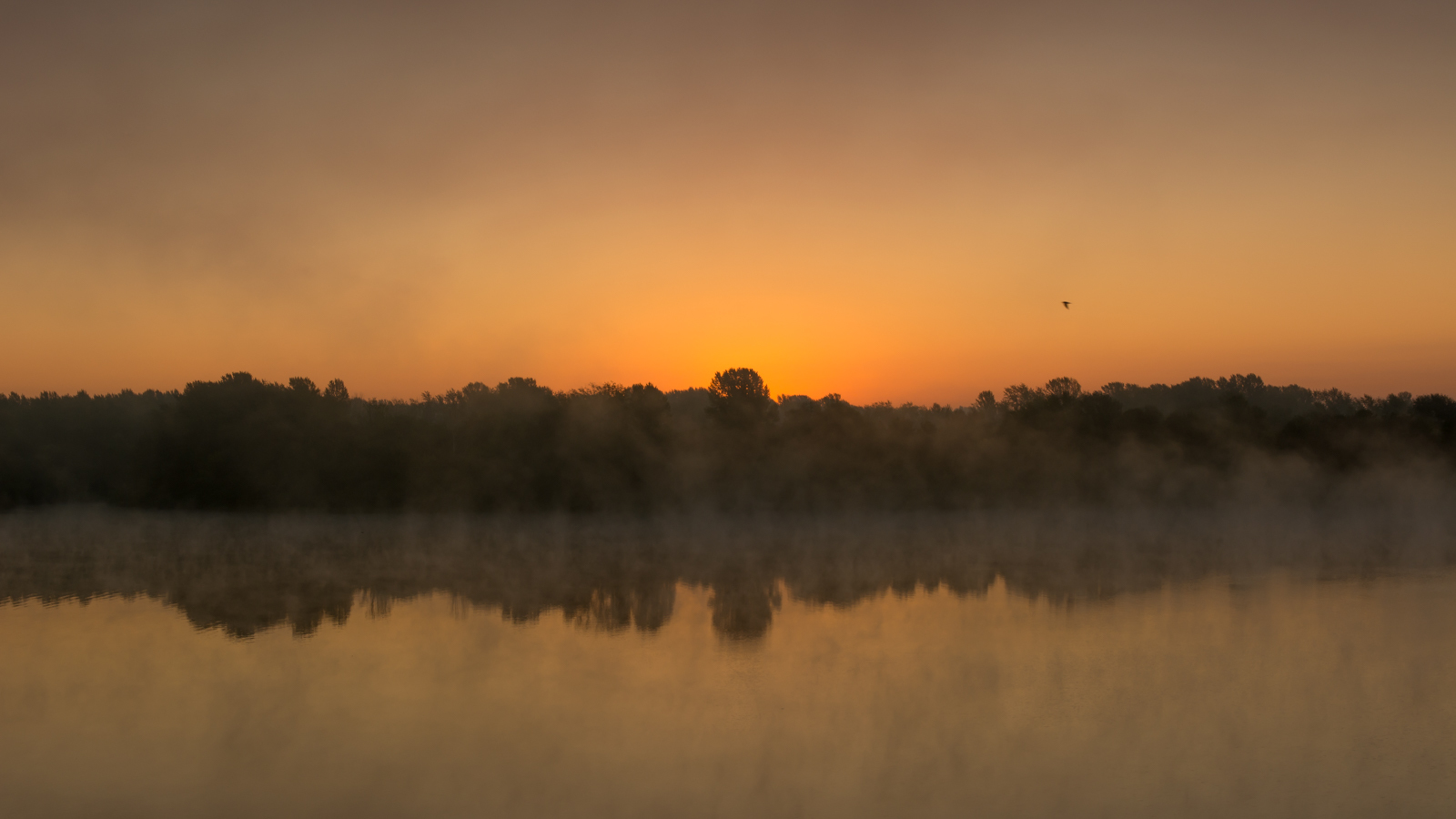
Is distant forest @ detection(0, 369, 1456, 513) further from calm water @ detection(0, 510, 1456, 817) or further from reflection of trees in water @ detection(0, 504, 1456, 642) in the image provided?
calm water @ detection(0, 510, 1456, 817)

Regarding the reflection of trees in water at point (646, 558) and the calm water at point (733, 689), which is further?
the reflection of trees in water at point (646, 558)

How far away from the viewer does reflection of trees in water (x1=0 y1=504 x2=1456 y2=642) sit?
27.1 metres

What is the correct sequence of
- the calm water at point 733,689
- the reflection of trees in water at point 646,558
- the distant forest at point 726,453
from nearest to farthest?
the calm water at point 733,689 < the reflection of trees in water at point 646,558 < the distant forest at point 726,453

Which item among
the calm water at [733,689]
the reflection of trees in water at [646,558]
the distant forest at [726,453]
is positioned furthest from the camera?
the distant forest at [726,453]

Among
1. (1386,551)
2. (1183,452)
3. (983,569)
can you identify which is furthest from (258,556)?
(1183,452)

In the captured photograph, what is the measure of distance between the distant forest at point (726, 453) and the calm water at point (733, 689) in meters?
24.2

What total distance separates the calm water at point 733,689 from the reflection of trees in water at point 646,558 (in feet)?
1.01

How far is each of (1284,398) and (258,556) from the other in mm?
83509

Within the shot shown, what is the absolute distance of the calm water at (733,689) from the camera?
38.1ft

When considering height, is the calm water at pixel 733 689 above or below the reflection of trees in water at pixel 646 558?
above

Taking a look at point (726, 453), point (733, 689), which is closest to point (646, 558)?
point (733, 689)

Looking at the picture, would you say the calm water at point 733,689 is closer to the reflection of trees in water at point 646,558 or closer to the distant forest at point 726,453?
the reflection of trees in water at point 646,558

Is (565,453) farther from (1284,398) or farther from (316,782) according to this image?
(1284,398)

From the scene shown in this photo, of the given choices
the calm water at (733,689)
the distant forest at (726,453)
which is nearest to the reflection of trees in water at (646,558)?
the calm water at (733,689)
